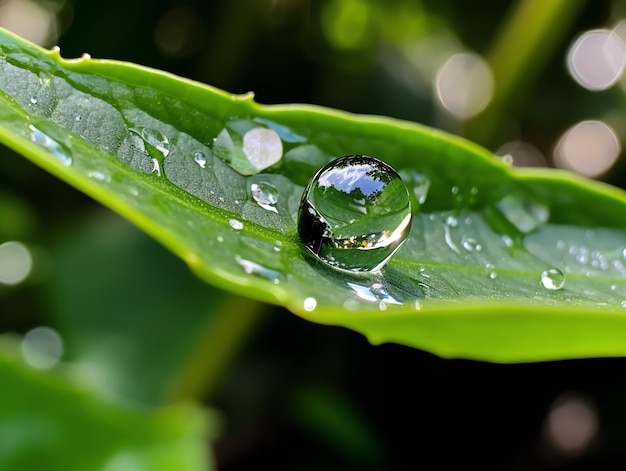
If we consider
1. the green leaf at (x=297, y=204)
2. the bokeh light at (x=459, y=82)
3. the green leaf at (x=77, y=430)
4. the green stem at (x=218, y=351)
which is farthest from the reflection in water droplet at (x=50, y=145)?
the bokeh light at (x=459, y=82)

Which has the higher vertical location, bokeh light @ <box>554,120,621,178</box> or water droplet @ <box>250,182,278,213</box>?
bokeh light @ <box>554,120,621,178</box>

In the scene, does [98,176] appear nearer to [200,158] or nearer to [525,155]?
[200,158]

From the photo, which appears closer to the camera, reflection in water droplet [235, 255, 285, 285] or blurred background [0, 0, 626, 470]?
reflection in water droplet [235, 255, 285, 285]

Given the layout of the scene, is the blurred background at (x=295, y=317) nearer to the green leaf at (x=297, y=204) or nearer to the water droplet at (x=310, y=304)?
the green leaf at (x=297, y=204)

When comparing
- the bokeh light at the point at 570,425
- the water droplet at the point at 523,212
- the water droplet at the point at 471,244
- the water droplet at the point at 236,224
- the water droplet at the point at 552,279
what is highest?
the water droplet at the point at 523,212

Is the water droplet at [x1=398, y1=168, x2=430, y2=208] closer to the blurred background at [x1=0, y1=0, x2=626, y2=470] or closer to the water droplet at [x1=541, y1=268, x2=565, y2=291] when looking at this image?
the water droplet at [x1=541, y1=268, x2=565, y2=291]

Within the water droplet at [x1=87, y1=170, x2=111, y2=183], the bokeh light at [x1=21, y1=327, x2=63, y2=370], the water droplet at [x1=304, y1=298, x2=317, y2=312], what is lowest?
the bokeh light at [x1=21, y1=327, x2=63, y2=370]

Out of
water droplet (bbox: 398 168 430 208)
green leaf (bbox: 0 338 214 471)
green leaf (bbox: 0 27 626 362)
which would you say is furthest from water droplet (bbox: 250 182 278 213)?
green leaf (bbox: 0 338 214 471)
